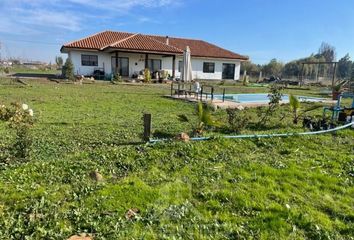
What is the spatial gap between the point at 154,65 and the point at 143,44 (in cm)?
329

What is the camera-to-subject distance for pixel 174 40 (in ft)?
126

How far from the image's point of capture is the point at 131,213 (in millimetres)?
3297

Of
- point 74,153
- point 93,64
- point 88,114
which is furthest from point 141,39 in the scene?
point 74,153

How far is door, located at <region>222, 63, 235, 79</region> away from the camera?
3728cm

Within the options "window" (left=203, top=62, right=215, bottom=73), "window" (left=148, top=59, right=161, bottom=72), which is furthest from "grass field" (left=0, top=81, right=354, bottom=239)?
"window" (left=203, top=62, right=215, bottom=73)

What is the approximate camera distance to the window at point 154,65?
31812 millimetres

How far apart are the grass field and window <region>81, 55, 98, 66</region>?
77.3ft

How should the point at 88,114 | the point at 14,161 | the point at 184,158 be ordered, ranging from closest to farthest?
1. the point at 14,161
2. the point at 184,158
3. the point at 88,114

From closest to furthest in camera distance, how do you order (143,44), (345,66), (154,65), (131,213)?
(131,213) < (143,44) < (154,65) < (345,66)

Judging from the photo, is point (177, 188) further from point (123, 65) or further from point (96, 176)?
point (123, 65)

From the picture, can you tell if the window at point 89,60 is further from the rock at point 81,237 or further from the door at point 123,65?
the rock at point 81,237

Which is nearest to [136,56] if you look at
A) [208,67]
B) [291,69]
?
[208,67]

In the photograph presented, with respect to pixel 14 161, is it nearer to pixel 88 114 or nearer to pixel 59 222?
pixel 59 222

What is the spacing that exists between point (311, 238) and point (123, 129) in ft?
16.4
